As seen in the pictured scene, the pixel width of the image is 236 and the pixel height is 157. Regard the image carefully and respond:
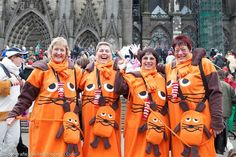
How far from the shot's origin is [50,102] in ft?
14.8

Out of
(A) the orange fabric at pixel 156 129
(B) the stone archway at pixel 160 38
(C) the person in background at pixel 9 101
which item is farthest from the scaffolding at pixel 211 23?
(A) the orange fabric at pixel 156 129

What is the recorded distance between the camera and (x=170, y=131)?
4555 millimetres

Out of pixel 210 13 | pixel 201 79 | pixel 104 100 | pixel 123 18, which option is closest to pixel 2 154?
pixel 104 100

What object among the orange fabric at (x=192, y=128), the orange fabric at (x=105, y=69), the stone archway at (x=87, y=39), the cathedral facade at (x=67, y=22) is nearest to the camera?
the orange fabric at (x=192, y=128)

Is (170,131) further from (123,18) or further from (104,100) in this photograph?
(123,18)

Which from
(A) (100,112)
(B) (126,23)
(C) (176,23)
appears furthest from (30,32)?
(A) (100,112)

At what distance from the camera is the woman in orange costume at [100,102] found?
4.53 meters

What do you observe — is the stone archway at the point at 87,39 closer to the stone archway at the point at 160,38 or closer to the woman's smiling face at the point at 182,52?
the stone archway at the point at 160,38

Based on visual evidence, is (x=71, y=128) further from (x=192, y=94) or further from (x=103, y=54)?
(x=192, y=94)

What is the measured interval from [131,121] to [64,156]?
36.2 inches

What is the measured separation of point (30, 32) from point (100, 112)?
2327 centimetres

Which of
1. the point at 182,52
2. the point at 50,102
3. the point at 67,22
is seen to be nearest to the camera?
the point at 50,102

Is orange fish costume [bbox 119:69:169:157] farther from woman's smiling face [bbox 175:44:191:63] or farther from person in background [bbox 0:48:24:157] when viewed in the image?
person in background [bbox 0:48:24:157]

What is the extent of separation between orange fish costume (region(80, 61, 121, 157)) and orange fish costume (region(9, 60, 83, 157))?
0.19 metres
